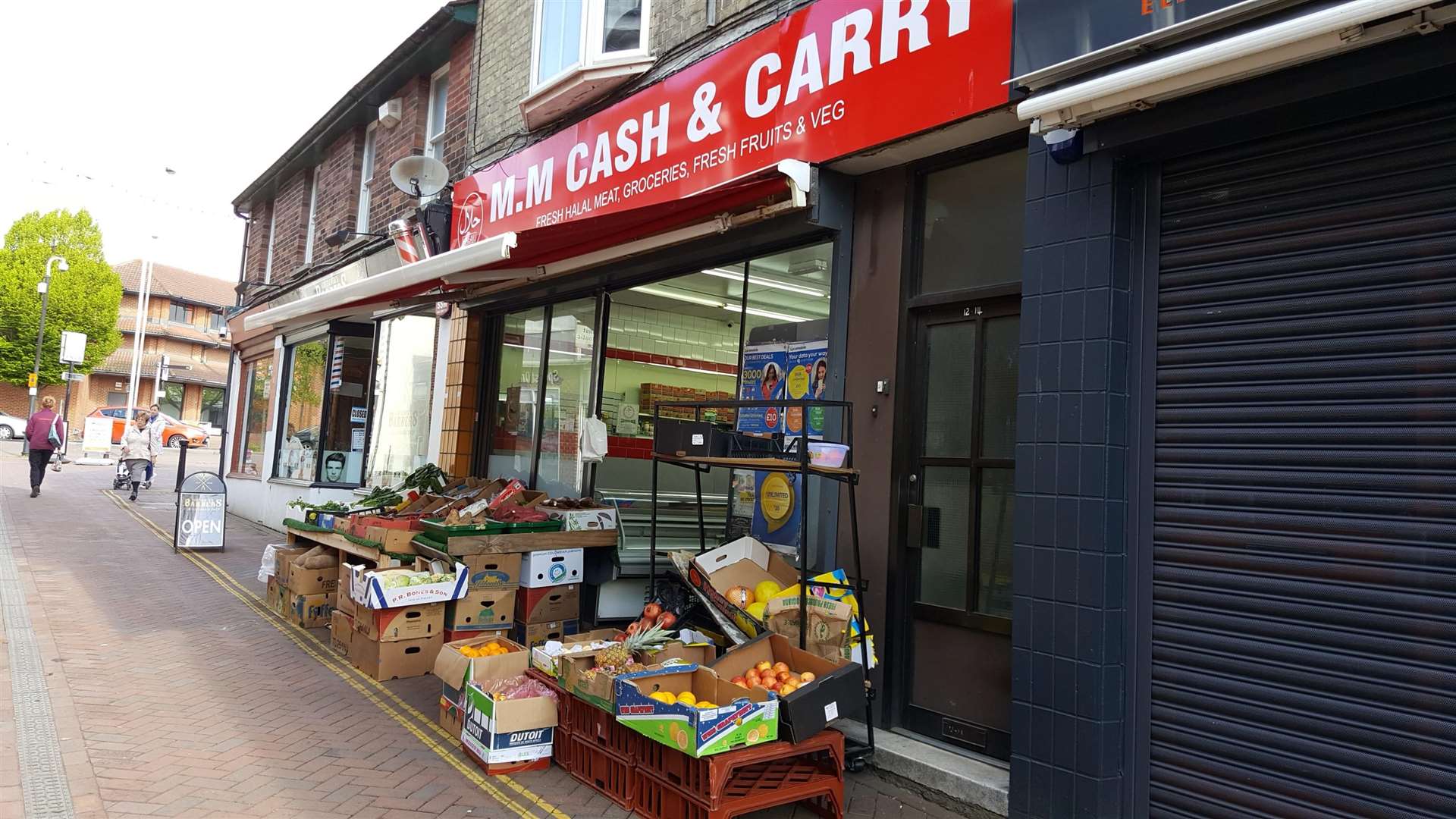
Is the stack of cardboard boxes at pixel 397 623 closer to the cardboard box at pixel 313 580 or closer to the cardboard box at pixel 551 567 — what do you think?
the cardboard box at pixel 551 567

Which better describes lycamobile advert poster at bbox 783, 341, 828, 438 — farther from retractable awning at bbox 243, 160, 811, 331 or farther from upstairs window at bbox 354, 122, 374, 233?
upstairs window at bbox 354, 122, 374, 233

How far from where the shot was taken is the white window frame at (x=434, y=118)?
11711 mm

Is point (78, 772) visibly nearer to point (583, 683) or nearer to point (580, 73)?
point (583, 683)

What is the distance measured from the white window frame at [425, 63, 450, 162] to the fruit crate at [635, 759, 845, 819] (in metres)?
9.79

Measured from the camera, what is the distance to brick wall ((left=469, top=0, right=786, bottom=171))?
6.60m

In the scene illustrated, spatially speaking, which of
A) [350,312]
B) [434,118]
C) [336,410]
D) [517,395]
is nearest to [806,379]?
[517,395]

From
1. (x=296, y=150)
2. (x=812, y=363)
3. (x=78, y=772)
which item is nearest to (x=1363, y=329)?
(x=812, y=363)

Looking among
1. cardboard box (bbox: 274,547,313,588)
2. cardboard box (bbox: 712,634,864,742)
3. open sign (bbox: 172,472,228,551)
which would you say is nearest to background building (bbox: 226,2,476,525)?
open sign (bbox: 172,472,228,551)

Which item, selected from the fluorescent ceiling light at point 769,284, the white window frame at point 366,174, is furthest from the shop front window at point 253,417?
the fluorescent ceiling light at point 769,284

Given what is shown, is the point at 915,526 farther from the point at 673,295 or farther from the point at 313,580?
the point at 313,580

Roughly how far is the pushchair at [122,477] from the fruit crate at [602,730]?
18235mm

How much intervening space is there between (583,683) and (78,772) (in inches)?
96.6

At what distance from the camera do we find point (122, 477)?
18.8 meters

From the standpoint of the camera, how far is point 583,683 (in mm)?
4379
